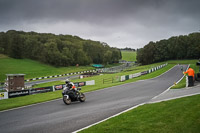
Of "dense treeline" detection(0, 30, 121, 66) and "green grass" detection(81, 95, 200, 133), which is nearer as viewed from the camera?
"green grass" detection(81, 95, 200, 133)

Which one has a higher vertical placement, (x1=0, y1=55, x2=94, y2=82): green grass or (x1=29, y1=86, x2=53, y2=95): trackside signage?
(x1=0, y1=55, x2=94, y2=82): green grass

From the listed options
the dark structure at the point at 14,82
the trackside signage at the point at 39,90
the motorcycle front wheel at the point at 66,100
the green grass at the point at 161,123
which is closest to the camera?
the green grass at the point at 161,123

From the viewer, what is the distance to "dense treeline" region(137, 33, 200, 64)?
95338 mm

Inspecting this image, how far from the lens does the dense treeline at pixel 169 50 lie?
95338 millimetres

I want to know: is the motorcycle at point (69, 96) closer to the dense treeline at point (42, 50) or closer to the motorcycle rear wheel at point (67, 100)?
the motorcycle rear wheel at point (67, 100)

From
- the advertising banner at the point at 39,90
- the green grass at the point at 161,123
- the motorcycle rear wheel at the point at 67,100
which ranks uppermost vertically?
the green grass at the point at 161,123

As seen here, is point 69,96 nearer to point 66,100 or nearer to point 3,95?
point 66,100

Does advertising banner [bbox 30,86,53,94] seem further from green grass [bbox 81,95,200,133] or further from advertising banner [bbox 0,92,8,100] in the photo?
green grass [bbox 81,95,200,133]

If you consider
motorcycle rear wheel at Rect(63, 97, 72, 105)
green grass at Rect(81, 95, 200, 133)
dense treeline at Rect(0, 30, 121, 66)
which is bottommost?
motorcycle rear wheel at Rect(63, 97, 72, 105)

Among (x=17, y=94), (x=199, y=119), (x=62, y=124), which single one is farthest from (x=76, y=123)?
(x=17, y=94)

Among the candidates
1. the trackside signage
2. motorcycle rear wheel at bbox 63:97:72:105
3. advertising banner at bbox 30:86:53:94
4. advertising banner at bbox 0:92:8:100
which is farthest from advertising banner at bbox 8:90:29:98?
motorcycle rear wheel at bbox 63:97:72:105

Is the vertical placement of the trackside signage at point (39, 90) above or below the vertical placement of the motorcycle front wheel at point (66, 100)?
below

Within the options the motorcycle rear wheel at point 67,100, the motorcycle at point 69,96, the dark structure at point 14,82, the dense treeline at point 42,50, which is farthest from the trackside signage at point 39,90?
the dense treeline at point 42,50

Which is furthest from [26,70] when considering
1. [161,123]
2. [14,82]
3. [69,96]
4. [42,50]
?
[161,123]
